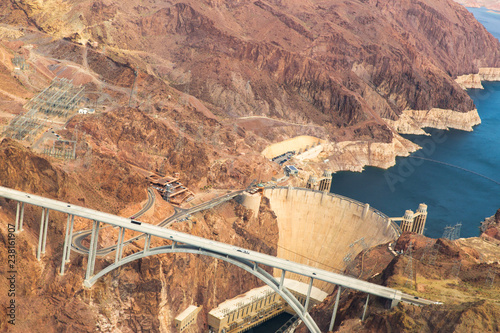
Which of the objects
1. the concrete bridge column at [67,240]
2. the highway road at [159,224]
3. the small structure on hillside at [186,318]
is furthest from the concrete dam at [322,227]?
the concrete bridge column at [67,240]

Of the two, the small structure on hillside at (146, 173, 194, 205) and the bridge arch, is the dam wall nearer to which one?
the small structure on hillside at (146, 173, 194, 205)

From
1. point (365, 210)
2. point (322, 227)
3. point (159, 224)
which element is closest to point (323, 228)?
point (322, 227)

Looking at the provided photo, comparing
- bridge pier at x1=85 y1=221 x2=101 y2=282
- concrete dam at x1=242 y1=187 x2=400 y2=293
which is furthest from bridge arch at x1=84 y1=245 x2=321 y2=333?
concrete dam at x1=242 y1=187 x2=400 y2=293

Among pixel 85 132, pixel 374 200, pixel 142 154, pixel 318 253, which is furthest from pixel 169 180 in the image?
pixel 374 200

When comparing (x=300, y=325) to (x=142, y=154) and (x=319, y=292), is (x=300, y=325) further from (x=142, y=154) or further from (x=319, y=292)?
(x=142, y=154)


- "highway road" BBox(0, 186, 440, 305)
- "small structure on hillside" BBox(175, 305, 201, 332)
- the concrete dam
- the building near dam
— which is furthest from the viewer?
the concrete dam

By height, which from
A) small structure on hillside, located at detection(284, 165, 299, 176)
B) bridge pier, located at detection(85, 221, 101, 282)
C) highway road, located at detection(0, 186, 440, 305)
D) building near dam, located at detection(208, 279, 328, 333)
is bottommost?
building near dam, located at detection(208, 279, 328, 333)
